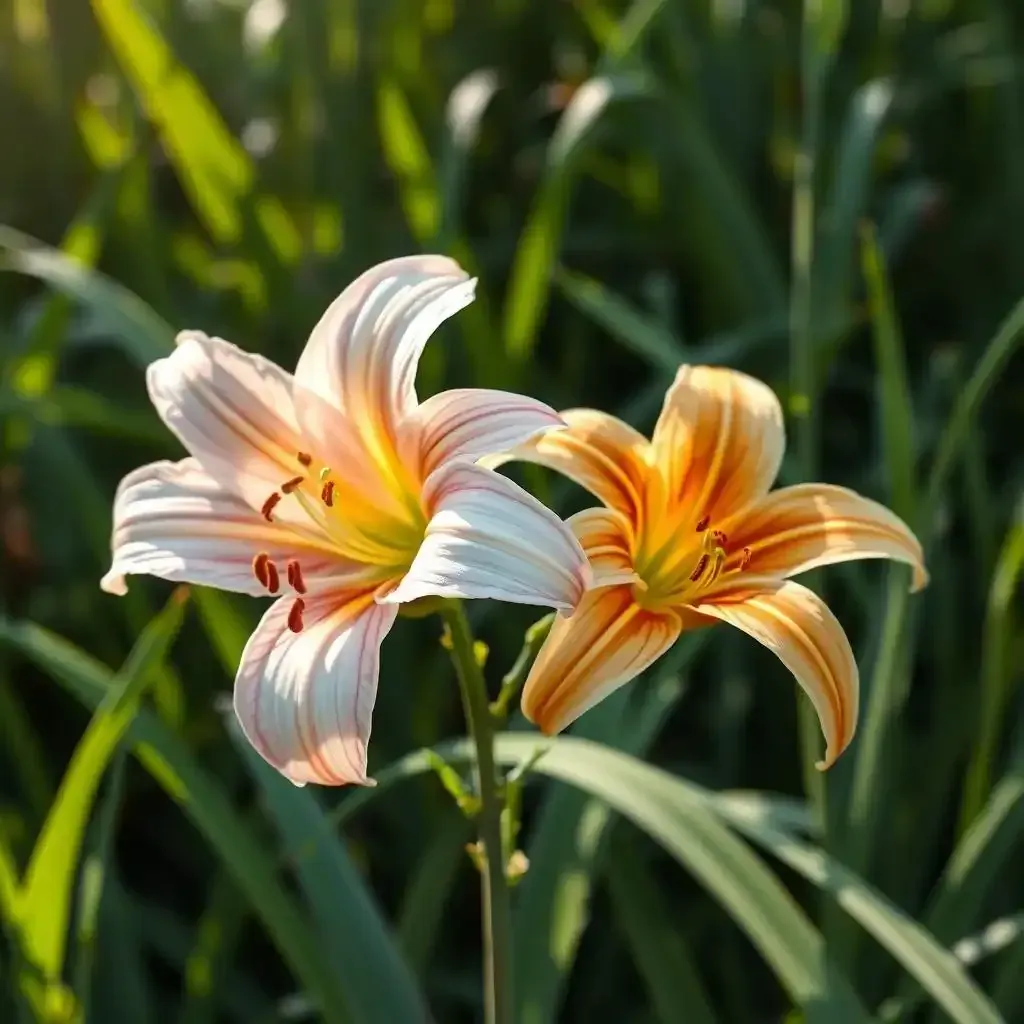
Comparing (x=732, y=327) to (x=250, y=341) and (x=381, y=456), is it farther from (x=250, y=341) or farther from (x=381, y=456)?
(x=381, y=456)

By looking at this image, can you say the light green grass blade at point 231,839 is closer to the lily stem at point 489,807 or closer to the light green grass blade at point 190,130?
the lily stem at point 489,807

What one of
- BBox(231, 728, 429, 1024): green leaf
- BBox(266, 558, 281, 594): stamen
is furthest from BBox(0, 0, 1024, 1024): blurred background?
BBox(266, 558, 281, 594): stamen

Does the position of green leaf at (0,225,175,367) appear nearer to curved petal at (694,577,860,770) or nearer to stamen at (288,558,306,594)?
stamen at (288,558,306,594)

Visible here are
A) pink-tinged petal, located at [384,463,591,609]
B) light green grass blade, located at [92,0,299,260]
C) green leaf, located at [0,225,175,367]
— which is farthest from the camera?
light green grass blade, located at [92,0,299,260]

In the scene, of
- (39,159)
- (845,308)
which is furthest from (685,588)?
(39,159)

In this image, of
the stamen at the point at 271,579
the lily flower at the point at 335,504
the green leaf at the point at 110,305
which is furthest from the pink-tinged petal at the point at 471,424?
the green leaf at the point at 110,305

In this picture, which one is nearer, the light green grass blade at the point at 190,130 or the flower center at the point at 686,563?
the flower center at the point at 686,563
